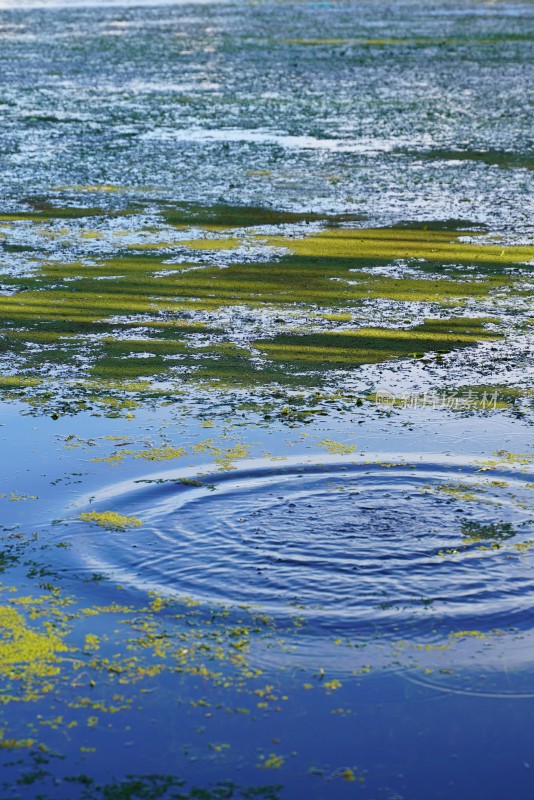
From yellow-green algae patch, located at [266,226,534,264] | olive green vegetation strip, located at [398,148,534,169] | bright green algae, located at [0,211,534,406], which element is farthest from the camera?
olive green vegetation strip, located at [398,148,534,169]

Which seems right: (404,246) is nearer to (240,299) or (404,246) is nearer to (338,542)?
(240,299)

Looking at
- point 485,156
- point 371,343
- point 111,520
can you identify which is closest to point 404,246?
point 371,343

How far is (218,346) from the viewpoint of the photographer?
7.95 meters

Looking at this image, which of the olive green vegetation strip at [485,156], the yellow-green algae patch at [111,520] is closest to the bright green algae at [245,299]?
the yellow-green algae patch at [111,520]

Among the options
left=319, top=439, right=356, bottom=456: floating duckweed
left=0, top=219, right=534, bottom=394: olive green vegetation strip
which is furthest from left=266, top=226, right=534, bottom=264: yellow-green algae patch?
left=319, top=439, right=356, bottom=456: floating duckweed

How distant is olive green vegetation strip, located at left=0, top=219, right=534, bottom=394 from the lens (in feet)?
25.4

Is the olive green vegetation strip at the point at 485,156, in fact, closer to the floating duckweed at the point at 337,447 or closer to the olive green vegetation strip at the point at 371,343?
the olive green vegetation strip at the point at 371,343

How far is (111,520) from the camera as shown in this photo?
553 cm

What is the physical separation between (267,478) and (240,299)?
3213 millimetres

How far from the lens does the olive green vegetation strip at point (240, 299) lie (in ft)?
25.4

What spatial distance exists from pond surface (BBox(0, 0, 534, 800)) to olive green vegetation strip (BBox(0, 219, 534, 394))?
1.2 inches

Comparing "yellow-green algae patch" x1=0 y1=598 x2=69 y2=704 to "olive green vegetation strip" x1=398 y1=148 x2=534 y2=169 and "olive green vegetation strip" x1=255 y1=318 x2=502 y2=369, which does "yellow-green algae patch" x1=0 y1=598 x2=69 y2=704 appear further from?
"olive green vegetation strip" x1=398 y1=148 x2=534 y2=169

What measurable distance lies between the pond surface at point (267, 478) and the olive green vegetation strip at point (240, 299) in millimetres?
31

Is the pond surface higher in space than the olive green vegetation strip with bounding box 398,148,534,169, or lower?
lower
